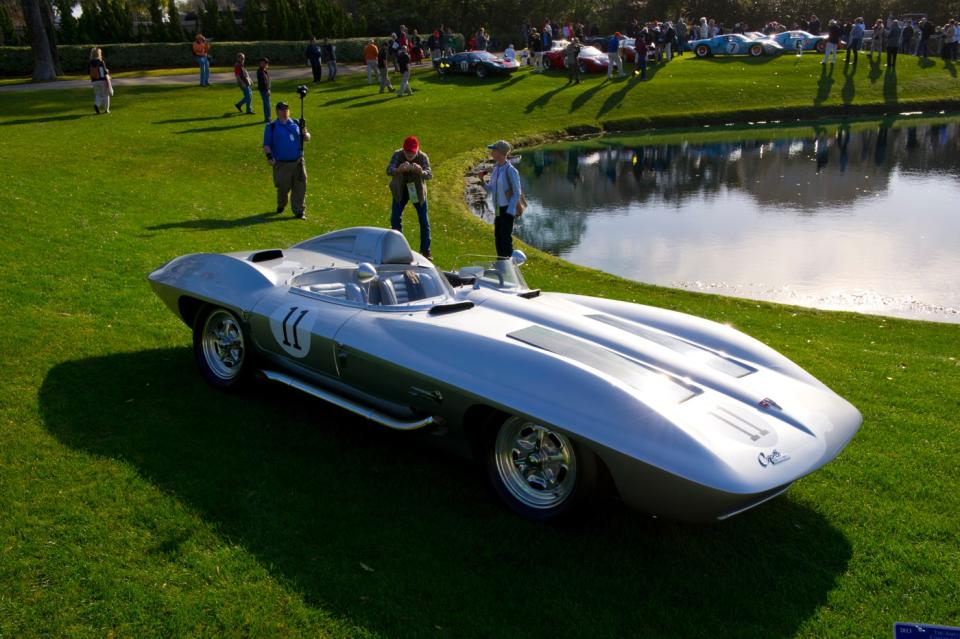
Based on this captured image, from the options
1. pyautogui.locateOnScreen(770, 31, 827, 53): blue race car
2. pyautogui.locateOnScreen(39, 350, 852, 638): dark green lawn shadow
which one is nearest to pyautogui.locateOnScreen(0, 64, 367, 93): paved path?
pyautogui.locateOnScreen(770, 31, 827, 53): blue race car

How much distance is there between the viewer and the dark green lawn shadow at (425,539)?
14.4ft

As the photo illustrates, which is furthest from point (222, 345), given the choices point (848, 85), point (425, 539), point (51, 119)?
point (848, 85)

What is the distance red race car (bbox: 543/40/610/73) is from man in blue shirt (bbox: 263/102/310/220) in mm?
23492

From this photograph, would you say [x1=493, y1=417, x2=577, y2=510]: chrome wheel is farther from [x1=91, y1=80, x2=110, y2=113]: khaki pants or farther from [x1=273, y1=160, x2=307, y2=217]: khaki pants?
[x1=91, y1=80, x2=110, y2=113]: khaki pants

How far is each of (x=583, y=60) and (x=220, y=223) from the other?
26.5 meters

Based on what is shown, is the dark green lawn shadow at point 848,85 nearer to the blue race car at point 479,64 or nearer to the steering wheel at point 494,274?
the blue race car at point 479,64

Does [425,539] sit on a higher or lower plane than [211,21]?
lower

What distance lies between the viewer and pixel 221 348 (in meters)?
7.19

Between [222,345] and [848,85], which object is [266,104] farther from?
[848,85]

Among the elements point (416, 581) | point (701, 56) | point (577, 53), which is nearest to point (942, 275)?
point (416, 581)

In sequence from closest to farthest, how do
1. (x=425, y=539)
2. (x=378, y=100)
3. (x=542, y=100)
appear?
(x=425, y=539)
(x=378, y=100)
(x=542, y=100)

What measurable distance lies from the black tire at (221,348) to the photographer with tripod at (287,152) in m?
7.67

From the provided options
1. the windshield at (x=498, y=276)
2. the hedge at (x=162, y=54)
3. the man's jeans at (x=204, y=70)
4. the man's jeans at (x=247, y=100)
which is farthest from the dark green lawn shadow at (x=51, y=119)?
the windshield at (x=498, y=276)

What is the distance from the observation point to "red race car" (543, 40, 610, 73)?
37281 mm
